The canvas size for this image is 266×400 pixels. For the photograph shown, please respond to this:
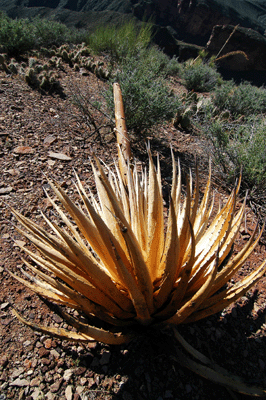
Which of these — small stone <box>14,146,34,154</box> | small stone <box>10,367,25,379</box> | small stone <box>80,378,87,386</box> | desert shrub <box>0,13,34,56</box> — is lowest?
desert shrub <box>0,13,34,56</box>

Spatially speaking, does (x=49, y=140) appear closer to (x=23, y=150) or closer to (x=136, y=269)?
(x=23, y=150)

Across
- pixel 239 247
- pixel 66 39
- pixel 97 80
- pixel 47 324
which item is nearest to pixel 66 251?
pixel 47 324

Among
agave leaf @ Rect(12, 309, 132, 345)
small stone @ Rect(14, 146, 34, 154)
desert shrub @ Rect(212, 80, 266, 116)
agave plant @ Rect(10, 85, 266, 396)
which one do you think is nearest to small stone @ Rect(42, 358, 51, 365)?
agave plant @ Rect(10, 85, 266, 396)

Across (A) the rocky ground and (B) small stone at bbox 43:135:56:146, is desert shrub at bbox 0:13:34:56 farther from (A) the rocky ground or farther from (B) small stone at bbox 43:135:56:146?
(A) the rocky ground

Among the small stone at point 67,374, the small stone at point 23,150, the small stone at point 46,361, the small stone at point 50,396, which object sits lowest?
the small stone at point 23,150

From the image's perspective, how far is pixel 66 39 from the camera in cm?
734

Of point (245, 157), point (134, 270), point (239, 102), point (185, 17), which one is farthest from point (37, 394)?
point (185, 17)

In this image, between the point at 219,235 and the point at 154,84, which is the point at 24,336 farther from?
the point at 154,84

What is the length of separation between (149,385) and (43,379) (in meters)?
0.47

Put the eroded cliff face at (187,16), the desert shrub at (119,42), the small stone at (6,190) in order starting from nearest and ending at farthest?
1. the small stone at (6,190)
2. the desert shrub at (119,42)
3. the eroded cliff face at (187,16)

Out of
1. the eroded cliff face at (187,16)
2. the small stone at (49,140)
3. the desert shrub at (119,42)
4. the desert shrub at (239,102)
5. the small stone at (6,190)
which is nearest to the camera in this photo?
the small stone at (6,190)

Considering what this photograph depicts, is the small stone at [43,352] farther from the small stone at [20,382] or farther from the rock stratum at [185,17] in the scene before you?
the rock stratum at [185,17]

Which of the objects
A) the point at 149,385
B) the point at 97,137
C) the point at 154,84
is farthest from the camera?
the point at 154,84

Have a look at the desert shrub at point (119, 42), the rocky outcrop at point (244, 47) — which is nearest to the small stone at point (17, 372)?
the desert shrub at point (119, 42)
